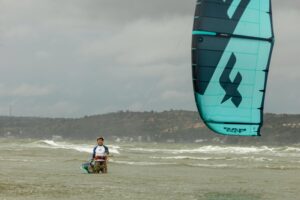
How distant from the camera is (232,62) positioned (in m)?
8.26

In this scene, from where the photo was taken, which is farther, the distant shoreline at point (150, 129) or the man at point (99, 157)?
the distant shoreline at point (150, 129)

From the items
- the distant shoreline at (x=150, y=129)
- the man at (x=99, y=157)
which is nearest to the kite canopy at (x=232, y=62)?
the man at (x=99, y=157)

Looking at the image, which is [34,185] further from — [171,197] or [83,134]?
[83,134]

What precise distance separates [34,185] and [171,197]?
3.80m

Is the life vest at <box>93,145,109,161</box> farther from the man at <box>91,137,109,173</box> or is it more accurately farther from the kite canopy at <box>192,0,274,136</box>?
the kite canopy at <box>192,0,274,136</box>

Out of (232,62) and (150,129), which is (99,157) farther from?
(150,129)

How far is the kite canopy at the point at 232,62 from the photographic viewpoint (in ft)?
26.2

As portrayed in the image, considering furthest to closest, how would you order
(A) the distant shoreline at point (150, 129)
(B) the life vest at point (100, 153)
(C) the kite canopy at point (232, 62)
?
(A) the distant shoreline at point (150, 129)
(B) the life vest at point (100, 153)
(C) the kite canopy at point (232, 62)

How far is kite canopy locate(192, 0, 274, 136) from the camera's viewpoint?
26.2 feet

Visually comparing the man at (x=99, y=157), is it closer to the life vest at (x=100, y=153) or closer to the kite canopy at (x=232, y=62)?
the life vest at (x=100, y=153)

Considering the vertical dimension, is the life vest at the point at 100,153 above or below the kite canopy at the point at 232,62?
below

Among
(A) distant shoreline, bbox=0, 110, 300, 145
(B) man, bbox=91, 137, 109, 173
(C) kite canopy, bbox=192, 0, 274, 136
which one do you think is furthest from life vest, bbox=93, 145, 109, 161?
(A) distant shoreline, bbox=0, 110, 300, 145

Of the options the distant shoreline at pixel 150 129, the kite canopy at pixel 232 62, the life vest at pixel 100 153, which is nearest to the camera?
the kite canopy at pixel 232 62

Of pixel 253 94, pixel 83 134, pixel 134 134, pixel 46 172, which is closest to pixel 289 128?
pixel 134 134
